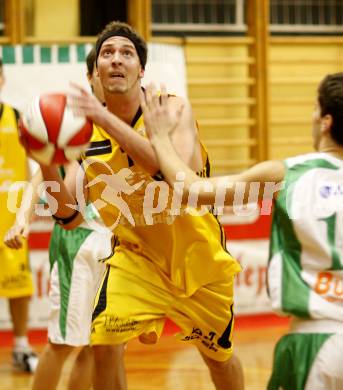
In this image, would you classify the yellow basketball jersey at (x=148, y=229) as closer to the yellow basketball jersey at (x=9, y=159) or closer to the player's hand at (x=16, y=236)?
the player's hand at (x=16, y=236)

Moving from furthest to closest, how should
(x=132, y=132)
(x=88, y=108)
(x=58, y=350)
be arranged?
1. (x=58, y=350)
2. (x=132, y=132)
3. (x=88, y=108)

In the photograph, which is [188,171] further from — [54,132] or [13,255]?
[13,255]

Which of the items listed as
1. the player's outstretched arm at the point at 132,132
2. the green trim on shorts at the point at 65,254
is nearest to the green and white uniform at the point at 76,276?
the green trim on shorts at the point at 65,254

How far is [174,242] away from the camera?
3941 mm

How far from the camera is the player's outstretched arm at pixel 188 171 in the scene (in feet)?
9.48

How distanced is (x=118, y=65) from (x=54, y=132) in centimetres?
72

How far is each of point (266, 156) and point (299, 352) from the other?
6.32m

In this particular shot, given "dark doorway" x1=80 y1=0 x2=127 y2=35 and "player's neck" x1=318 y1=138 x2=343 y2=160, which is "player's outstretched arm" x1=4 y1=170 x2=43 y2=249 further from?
"dark doorway" x1=80 y1=0 x2=127 y2=35

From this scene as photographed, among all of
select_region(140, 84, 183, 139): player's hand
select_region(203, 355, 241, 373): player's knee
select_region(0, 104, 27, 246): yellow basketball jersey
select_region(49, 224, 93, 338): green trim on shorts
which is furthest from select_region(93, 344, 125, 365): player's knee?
select_region(0, 104, 27, 246): yellow basketball jersey

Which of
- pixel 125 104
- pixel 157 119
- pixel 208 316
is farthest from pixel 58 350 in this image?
pixel 157 119

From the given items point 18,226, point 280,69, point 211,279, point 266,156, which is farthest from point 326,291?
point 280,69

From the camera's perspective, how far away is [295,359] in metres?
2.83

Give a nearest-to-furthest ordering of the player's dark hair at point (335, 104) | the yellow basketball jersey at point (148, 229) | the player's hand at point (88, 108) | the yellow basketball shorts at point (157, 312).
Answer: the player's dark hair at point (335, 104) < the player's hand at point (88, 108) < the yellow basketball shorts at point (157, 312) < the yellow basketball jersey at point (148, 229)

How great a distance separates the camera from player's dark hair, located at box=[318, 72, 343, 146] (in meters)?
2.93
